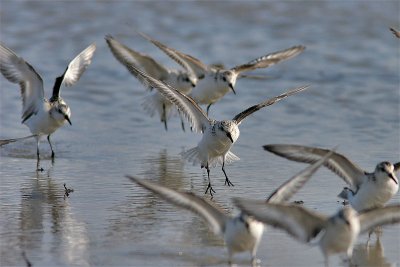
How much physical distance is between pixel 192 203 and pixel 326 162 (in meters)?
1.59

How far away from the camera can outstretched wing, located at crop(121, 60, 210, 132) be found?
9273 millimetres

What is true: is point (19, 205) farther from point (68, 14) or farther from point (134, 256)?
point (68, 14)

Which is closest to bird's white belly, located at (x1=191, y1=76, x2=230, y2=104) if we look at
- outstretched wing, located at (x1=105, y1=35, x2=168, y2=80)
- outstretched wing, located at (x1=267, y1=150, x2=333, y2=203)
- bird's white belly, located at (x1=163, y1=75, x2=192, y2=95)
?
bird's white belly, located at (x1=163, y1=75, x2=192, y2=95)

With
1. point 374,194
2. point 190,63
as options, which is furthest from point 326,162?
point 190,63

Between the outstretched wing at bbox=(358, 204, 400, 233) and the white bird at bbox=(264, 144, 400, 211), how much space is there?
83 cm

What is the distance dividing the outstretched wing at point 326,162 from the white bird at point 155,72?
492cm

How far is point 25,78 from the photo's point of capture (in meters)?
11.1

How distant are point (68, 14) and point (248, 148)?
10893mm

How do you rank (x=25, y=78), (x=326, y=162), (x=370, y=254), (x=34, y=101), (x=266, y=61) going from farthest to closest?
1. (x=266, y=61)
2. (x=34, y=101)
3. (x=25, y=78)
4. (x=326, y=162)
5. (x=370, y=254)

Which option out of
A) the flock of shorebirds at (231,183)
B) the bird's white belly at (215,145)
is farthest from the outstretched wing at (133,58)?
the bird's white belly at (215,145)

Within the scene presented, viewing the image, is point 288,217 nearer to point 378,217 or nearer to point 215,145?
point 378,217

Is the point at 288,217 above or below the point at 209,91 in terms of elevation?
below

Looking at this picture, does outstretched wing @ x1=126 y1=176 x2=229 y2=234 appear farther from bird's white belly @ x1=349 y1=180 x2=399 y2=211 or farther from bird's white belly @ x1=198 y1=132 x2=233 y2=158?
bird's white belly @ x1=198 y1=132 x2=233 y2=158

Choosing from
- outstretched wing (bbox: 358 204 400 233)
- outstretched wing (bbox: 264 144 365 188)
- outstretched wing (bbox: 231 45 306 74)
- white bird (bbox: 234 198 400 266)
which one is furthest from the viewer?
outstretched wing (bbox: 231 45 306 74)
